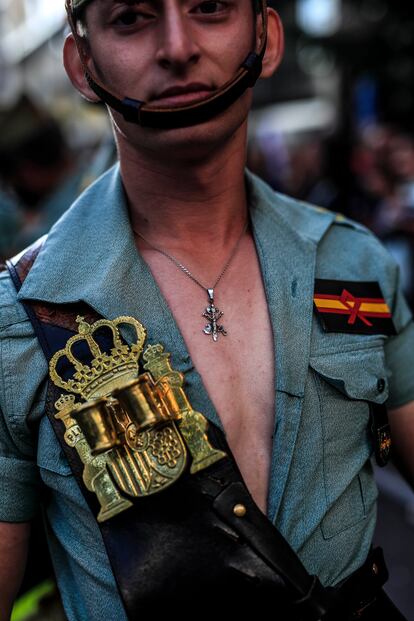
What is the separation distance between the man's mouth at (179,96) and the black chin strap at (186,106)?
19 millimetres

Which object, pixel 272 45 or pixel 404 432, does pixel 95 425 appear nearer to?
pixel 404 432

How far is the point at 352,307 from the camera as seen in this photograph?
209 cm

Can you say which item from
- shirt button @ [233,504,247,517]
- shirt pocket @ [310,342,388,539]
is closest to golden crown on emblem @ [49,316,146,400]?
shirt button @ [233,504,247,517]

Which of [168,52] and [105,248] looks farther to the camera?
[105,248]

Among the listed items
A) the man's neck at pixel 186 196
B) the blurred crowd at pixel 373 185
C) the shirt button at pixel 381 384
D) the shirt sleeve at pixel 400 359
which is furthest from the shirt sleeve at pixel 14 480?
the blurred crowd at pixel 373 185

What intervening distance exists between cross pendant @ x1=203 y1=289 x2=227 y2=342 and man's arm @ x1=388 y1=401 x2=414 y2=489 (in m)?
0.68

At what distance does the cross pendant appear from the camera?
1969 mm

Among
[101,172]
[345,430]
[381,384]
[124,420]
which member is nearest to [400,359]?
[381,384]

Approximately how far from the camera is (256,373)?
1.95 m

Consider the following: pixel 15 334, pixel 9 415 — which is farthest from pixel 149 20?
pixel 9 415

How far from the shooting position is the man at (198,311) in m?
1.80

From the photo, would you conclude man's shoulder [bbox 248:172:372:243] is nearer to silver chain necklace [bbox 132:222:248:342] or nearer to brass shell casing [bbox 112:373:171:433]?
silver chain necklace [bbox 132:222:248:342]

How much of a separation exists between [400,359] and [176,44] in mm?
1152

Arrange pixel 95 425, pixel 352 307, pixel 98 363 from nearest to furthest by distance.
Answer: pixel 95 425
pixel 98 363
pixel 352 307
